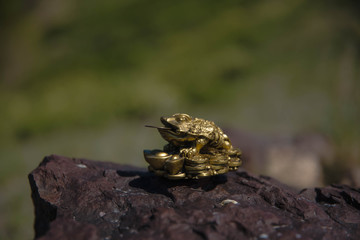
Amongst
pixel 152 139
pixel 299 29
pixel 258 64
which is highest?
pixel 299 29

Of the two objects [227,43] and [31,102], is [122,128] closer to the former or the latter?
[31,102]

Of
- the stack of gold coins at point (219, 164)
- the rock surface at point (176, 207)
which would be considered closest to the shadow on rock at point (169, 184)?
the rock surface at point (176, 207)

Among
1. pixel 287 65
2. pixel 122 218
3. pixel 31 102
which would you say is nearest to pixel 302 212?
pixel 122 218

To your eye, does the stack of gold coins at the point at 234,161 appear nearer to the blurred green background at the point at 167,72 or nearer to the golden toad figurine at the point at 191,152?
the golden toad figurine at the point at 191,152

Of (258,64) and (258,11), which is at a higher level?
(258,11)

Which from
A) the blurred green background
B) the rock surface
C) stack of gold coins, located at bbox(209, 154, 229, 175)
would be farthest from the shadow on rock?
the blurred green background

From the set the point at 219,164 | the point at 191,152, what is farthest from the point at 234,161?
the point at 191,152
